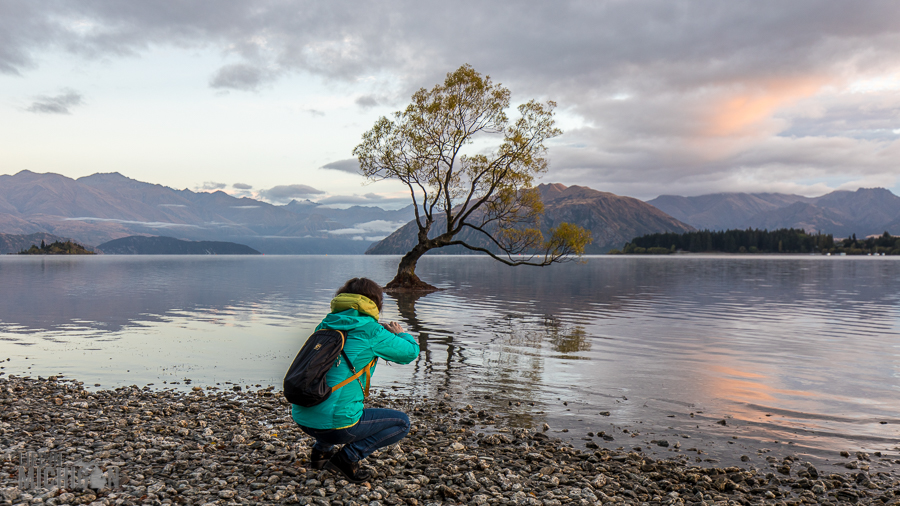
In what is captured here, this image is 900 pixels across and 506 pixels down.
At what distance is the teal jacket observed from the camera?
7.80 metres

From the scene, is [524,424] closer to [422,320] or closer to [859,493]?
[859,493]

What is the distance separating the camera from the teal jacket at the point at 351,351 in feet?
25.6

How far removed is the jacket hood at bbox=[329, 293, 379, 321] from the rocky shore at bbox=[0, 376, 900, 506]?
9.36ft

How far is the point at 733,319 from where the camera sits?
35.1 metres

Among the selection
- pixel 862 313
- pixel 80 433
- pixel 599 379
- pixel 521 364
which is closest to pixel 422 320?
pixel 521 364

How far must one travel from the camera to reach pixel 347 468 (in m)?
8.41

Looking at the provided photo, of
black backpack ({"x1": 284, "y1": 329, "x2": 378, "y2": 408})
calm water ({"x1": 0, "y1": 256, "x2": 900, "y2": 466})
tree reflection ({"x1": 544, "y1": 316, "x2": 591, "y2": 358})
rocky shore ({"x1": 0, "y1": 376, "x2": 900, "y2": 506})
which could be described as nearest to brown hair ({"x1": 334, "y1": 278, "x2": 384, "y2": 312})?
black backpack ({"x1": 284, "y1": 329, "x2": 378, "y2": 408})

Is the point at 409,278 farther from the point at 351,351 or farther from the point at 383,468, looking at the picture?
the point at 351,351

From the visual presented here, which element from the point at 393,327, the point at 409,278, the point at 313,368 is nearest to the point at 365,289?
the point at 393,327

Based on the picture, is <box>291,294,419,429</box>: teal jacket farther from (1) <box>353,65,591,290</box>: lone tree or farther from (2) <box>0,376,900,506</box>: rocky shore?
(1) <box>353,65,591,290</box>: lone tree

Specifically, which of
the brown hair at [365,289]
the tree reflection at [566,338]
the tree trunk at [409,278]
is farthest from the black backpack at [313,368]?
the tree trunk at [409,278]

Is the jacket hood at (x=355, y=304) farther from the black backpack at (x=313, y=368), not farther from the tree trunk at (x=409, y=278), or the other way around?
the tree trunk at (x=409, y=278)

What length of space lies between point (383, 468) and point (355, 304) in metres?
3.33

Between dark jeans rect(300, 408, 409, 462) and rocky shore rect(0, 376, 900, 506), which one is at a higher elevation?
dark jeans rect(300, 408, 409, 462)
